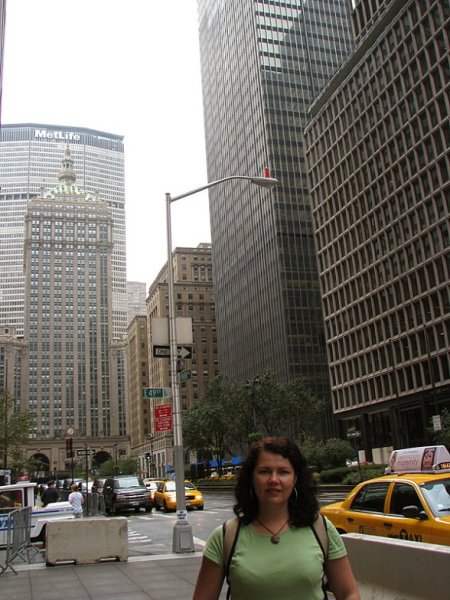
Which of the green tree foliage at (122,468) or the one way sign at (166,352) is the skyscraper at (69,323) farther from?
the one way sign at (166,352)

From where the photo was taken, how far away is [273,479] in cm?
330

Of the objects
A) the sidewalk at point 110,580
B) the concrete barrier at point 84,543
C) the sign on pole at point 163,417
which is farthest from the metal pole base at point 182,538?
the sign on pole at point 163,417

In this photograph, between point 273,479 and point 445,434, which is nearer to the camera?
point 273,479

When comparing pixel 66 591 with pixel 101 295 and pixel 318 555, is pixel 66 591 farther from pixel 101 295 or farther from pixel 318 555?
pixel 101 295

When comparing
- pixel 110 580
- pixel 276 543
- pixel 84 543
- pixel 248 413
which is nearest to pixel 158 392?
pixel 84 543

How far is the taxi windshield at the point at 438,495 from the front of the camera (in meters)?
7.96

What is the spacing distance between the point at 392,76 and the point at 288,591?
231 ft

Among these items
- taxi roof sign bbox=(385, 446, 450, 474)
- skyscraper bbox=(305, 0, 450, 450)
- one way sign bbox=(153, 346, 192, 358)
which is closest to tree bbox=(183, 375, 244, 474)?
skyscraper bbox=(305, 0, 450, 450)

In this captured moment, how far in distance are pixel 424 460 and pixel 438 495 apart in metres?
2.22

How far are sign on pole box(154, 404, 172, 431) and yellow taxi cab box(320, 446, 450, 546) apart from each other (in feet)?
19.9

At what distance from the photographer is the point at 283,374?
3996 inches

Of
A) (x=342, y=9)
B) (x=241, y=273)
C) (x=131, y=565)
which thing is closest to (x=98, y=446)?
(x=241, y=273)

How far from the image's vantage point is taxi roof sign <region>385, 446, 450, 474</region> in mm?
10062

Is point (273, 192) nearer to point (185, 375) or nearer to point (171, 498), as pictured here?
point (171, 498)
